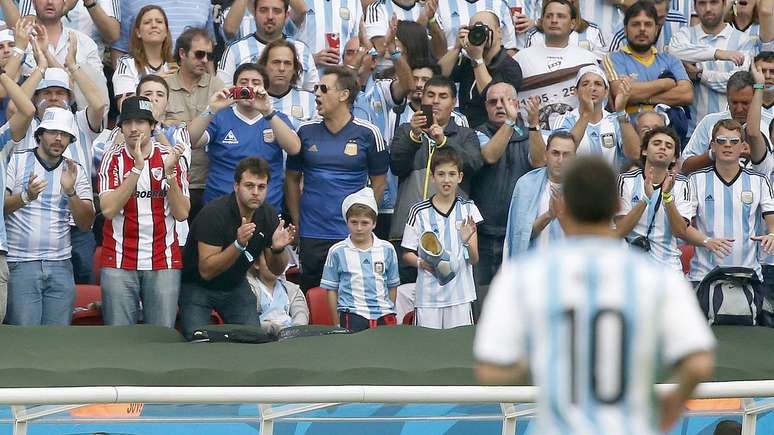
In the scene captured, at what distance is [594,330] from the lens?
355 cm

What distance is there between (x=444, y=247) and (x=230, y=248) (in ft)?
4.27

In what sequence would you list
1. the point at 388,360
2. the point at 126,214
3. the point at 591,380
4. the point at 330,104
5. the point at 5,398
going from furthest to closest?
the point at 330,104 → the point at 126,214 → the point at 388,360 → the point at 5,398 → the point at 591,380

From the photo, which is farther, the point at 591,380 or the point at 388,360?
the point at 388,360

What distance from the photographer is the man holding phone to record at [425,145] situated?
888 cm

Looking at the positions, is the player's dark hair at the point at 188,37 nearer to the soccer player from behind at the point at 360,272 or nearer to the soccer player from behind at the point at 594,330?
the soccer player from behind at the point at 360,272

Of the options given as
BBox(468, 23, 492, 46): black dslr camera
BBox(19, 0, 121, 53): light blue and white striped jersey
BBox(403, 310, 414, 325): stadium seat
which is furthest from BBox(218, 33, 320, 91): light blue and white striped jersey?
BBox(403, 310, 414, 325): stadium seat

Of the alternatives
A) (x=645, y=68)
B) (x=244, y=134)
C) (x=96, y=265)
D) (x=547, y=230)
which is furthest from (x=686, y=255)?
(x=96, y=265)

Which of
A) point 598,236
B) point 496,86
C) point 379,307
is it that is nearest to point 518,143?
point 496,86

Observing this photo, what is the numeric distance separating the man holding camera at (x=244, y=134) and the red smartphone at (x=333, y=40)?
113cm

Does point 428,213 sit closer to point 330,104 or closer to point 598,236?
point 330,104

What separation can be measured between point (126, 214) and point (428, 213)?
180 cm

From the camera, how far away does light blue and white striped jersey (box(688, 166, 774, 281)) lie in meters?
8.77

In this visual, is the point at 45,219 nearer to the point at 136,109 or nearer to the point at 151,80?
the point at 136,109

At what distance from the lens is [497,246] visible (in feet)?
29.6
